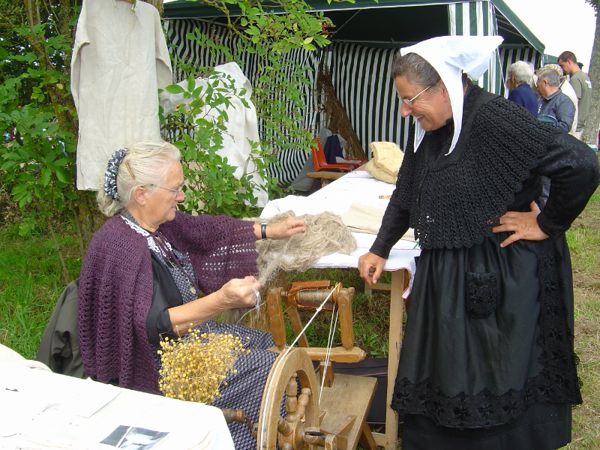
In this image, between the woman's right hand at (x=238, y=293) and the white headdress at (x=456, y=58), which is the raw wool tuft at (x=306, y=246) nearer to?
the woman's right hand at (x=238, y=293)

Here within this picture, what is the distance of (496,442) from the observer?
6.66 ft

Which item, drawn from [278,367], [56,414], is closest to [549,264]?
[278,367]

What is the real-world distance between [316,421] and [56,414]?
0.78m

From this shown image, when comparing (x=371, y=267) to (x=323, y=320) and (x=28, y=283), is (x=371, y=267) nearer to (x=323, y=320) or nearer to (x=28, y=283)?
(x=323, y=320)

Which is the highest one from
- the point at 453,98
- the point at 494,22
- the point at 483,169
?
the point at 494,22

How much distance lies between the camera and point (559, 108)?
5.19 metres

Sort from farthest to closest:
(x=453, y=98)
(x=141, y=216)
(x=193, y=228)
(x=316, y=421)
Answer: (x=193, y=228) → (x=141, y=216) → (x=453, y=98) → (x=316, y=421)

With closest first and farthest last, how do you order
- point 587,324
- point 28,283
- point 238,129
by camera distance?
point 587,324, point 28,283, point 238,129

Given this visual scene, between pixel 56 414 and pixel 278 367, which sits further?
pixel 278 367

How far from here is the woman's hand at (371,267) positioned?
2.29m

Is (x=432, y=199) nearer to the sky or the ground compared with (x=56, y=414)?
nearer to the sky

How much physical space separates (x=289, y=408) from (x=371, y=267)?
0.91 meters

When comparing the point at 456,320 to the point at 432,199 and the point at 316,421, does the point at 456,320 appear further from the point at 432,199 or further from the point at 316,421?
the point at 316,421

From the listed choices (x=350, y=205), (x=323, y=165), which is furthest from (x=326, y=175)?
(x=350, y=205)
